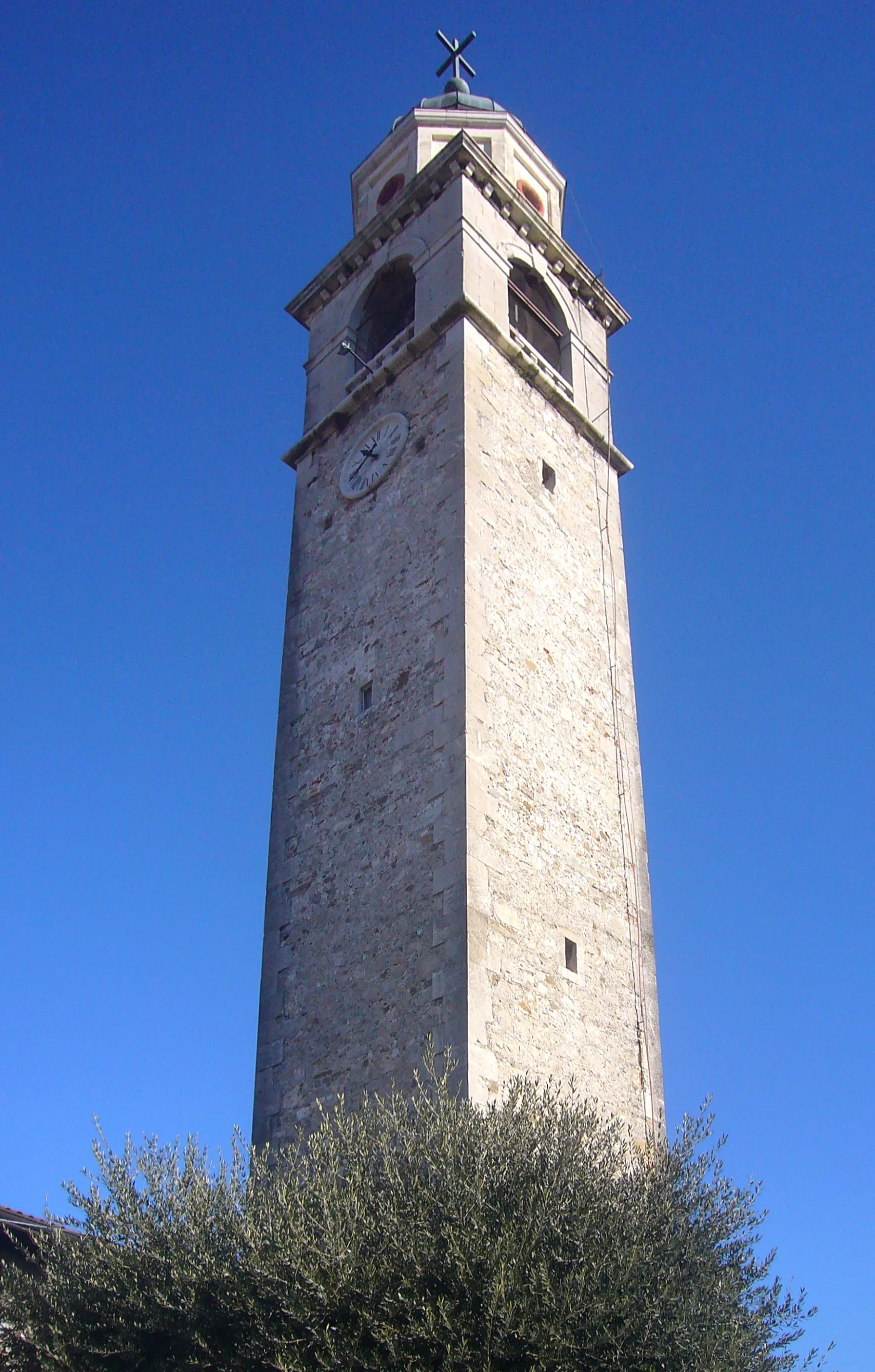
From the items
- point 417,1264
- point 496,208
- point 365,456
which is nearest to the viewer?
point 417,1264

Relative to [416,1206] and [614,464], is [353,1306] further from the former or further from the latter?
[614,464]

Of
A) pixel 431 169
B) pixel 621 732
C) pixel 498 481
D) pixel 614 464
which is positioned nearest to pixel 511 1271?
pixel 621 732

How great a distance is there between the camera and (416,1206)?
8984mm

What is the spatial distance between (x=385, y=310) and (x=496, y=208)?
→ 7.17 ft

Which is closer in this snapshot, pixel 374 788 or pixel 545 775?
pixel 374 788

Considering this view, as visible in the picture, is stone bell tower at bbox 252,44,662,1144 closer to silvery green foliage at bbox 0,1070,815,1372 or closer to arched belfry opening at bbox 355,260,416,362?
arched belfry opening at bbox 355,260,416,362

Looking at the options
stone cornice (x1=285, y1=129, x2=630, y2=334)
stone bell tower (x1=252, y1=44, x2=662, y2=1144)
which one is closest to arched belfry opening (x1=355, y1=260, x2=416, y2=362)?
stone bell tower (x1=252, y1=44, x2=662, y2=1144)

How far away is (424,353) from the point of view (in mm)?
16391

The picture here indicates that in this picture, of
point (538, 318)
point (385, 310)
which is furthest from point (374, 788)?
point (385, 310)

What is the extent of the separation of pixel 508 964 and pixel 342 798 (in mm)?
2985

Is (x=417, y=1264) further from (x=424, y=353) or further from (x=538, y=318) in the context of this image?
(x=538, y=318)

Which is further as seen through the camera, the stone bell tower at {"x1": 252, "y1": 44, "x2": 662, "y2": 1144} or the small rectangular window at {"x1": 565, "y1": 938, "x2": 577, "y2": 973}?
the small rectangular window at {"x1": 565, "y1": 938, "x2": 577, "y2": 973}

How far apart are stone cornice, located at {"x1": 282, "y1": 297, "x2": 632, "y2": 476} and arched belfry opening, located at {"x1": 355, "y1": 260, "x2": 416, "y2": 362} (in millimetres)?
1488

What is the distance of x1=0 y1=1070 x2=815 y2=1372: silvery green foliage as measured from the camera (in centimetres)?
847
